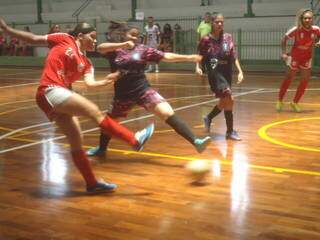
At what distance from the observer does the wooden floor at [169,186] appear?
14.2 ft

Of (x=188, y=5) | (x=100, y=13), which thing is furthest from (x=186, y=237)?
(x=100, y=13)

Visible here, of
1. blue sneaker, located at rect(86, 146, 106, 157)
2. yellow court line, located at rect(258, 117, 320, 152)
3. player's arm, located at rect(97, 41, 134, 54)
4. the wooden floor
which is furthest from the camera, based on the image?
yellow court line, located at rect(258, 117, 320, 152)

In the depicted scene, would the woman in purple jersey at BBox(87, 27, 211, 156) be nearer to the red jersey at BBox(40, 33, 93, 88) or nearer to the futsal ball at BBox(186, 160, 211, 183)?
the futsal ball at BBox(186, 160, 211, 183)

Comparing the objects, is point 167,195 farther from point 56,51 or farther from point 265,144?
point 265,144

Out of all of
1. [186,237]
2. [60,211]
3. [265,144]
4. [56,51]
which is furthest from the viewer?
[265,144]

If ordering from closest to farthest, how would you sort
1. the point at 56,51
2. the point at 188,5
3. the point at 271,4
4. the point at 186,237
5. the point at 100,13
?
the point at 186,237 → the point at 56,51 → the point at 271,4 → the point at 188,5 → the point at 100,13

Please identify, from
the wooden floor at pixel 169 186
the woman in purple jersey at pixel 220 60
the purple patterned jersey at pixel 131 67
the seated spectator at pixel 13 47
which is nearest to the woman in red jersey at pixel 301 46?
the wooden floor at pixel 169 186

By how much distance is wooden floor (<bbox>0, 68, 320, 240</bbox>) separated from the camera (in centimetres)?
433

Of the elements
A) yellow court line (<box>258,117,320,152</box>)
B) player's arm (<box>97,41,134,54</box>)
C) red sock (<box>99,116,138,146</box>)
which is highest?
player's arm (<box>97,41,134,54</box>)

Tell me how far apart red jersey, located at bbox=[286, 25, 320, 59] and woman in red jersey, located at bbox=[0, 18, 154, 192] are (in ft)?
18.1

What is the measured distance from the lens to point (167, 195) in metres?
5.22

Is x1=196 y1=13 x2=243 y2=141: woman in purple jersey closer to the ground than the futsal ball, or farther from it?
farther from it

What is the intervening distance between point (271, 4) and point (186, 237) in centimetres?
1840

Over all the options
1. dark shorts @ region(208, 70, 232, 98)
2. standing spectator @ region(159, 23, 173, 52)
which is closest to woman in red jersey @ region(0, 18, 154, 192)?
dark shorts @ region(208, 70, 232, 98)
